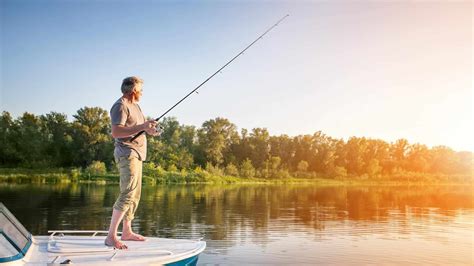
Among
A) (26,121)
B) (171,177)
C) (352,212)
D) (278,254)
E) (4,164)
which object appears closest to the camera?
(278,254)

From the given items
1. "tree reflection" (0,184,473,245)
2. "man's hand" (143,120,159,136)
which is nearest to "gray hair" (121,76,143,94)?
"man's hand" (143,120,159,136)

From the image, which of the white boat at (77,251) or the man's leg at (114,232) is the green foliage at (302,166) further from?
the man's leg at (114,232)

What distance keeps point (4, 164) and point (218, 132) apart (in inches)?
1153

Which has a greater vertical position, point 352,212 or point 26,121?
point 26,121

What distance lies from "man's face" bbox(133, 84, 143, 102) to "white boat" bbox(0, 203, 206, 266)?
208cm

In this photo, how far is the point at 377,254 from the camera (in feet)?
39.8

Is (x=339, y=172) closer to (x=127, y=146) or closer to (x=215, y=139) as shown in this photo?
(x=215, y=139)

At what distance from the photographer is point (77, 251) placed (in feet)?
20.6

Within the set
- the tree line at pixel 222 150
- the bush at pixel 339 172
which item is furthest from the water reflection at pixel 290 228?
the bush at pixel 339 172

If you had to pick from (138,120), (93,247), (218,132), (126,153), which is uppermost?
(218,132)

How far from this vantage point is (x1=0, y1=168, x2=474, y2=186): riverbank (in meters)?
48.4

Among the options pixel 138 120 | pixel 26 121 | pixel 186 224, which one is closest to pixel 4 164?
pixel 26 121

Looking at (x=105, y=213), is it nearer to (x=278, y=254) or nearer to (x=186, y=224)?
(x=186, y=224)

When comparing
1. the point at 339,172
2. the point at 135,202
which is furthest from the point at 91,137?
the point at 135,202
